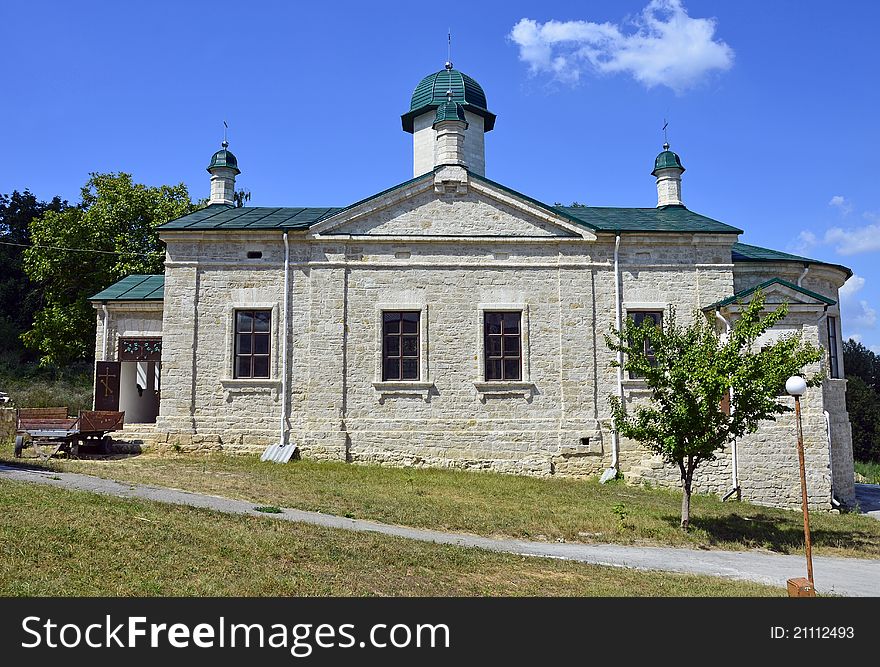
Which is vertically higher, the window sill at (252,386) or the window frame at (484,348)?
the window frame at (484,348)

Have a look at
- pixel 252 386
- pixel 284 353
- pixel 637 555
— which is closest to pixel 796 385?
pixel 637 555

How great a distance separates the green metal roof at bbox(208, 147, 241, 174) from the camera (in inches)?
881

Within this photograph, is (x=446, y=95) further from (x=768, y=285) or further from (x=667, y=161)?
(x=768, y=285)

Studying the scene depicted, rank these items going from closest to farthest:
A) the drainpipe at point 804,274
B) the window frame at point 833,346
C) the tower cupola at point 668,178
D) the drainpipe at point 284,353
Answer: the drainpipe at point 284,353 → the window frame at point 833,346 → the drainpipe at point 804,274 → the tower cupola at point 668,178

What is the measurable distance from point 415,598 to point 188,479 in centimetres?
907

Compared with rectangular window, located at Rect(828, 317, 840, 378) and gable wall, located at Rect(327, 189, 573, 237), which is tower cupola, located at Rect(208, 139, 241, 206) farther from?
rectangular window, located at Rect(828, 317, 840, 378)

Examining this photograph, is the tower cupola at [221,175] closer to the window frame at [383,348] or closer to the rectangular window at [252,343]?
the rectangular window at [252,343]

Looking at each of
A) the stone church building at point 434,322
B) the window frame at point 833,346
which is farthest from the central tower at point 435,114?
the window frame at point 833,346

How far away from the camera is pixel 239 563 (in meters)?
7.91

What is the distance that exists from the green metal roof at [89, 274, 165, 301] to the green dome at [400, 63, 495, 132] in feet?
34.5

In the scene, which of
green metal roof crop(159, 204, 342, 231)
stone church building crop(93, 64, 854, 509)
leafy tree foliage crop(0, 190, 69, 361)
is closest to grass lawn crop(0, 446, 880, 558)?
stone church building crop(93, 64, 854, 509)

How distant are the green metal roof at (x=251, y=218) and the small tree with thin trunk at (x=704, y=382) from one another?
1073 cm

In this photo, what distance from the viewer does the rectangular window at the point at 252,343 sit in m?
19.1

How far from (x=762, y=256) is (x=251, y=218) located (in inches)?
604
